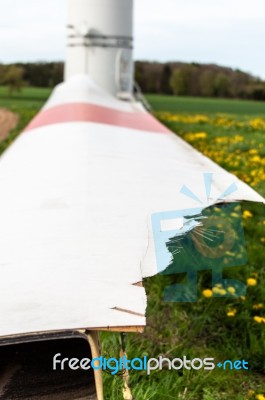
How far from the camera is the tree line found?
107ft

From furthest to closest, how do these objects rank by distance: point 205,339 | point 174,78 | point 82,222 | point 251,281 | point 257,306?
point 174,78
point 251,281
point 257,306
point 205,339
point 82,222

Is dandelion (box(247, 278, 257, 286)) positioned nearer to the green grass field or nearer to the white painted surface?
the green grass field

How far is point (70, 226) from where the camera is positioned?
222cm

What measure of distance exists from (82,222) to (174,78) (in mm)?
33309

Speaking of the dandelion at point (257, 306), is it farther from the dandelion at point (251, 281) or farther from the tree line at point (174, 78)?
the tree line at point (174, 78)

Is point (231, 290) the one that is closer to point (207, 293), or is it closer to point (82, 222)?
point (207, 293)

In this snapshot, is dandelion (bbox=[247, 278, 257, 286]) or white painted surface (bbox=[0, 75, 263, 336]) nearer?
white painted surface (bbox=[0, 75, 263, 336])

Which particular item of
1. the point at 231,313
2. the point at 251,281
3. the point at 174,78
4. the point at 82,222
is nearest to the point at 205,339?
the point at 231,313

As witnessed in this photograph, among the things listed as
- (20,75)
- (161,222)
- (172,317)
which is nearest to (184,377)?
(172,317)

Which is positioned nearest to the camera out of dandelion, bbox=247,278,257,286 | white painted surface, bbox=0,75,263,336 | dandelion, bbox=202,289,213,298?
white painted surface, bbox=0,75,263,336

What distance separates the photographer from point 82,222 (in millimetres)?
2262

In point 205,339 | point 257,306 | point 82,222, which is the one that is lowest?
point 205,339

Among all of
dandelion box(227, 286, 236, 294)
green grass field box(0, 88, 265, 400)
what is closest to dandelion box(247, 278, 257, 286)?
green grass field box(0, 88, 265, 400)

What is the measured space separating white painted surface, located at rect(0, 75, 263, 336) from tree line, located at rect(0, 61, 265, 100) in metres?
28.8
